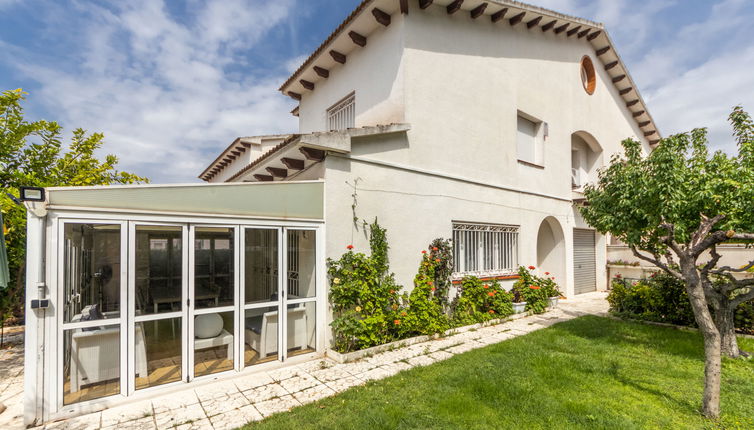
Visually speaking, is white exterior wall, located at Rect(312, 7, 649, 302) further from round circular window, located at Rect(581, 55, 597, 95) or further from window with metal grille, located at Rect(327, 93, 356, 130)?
round circular window, located at Rect(581, 55, 597, 95)

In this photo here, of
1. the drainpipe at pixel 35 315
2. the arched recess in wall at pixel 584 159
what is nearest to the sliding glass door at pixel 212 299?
the drainpipe at pixel 35 315

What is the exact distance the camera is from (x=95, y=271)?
4.68 metres

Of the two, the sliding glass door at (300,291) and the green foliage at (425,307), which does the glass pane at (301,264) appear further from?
the green foliage at (425,307)

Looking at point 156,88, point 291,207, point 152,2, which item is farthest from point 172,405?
point 156,88

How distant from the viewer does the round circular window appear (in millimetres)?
14344

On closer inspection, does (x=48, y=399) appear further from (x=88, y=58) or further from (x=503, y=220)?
(x=503, y=220)

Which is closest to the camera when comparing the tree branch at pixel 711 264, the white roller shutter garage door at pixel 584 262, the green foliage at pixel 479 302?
the tree branch at pixel 711 264

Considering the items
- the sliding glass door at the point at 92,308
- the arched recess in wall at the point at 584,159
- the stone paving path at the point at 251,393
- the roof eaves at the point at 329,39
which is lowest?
the stone paving path at the point at 251,393

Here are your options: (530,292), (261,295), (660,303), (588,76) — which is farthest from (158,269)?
(588,76)

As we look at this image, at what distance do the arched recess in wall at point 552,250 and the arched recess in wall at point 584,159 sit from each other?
10.3 feet

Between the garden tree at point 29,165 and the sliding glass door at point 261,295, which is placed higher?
the garden tree at point 29,165

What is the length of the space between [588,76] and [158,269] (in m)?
17.5

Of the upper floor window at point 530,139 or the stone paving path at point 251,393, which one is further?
the upper floor window at point 530,139

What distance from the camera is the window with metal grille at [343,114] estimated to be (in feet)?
33.1
